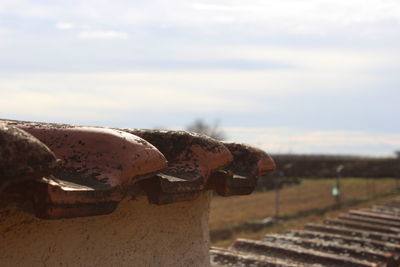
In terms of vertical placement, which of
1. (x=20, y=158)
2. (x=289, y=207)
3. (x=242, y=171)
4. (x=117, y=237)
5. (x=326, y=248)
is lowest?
(x=289, y=207)

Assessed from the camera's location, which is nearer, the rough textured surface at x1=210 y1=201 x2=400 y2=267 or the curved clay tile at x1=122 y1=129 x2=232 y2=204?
the curved clay tile at x1=122 y1=129 x2=232 y2=204

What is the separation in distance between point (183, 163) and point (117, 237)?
477 millimetres

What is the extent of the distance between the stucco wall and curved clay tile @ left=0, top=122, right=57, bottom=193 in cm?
52

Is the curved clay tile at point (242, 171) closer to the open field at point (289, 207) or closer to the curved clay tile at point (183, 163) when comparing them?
the curved clay tile at point (183, 163)

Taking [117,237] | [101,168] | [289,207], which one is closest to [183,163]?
[117,237]

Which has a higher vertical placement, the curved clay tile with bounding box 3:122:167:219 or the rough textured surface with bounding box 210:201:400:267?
the curved clay tile with bounding box 3:122:167:219

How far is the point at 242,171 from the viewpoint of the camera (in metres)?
3.17

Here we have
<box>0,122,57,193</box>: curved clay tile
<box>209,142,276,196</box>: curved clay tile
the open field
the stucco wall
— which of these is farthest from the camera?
the open field

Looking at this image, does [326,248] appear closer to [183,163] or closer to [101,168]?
[183,163]

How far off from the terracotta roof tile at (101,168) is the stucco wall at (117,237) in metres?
0.19

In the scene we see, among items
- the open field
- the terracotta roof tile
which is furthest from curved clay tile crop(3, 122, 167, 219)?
the open field

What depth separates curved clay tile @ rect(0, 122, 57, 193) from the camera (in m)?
1.45

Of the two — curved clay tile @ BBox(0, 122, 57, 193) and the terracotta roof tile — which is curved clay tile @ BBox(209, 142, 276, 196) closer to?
the terracotta roof tile

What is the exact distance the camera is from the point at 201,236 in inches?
120
